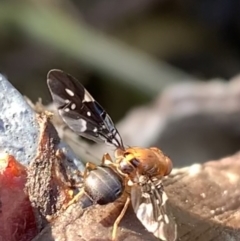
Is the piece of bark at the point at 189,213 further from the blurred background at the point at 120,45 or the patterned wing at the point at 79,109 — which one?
the blurred background at the point at 120,45

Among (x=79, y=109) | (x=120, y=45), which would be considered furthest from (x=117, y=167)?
(x=120, y=45)

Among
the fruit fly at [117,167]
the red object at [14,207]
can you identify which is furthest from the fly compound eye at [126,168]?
the red object at [14,207]

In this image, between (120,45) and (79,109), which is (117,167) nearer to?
(79,109)

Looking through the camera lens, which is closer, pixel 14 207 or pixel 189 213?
pixel 14 207

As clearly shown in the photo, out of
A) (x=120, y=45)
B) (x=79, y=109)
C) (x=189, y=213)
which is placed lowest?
(x=120, y=45)

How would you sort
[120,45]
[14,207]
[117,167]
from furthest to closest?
[120,45] → [117,167] → [14,207]

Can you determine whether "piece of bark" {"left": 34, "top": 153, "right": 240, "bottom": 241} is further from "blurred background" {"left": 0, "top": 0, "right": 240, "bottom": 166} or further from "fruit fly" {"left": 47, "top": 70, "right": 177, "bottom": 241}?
"blurred background" {"left": 0, "top": 0, "right": 240, "bottom": 166}

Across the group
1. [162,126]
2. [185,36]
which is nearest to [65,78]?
[162,126]
